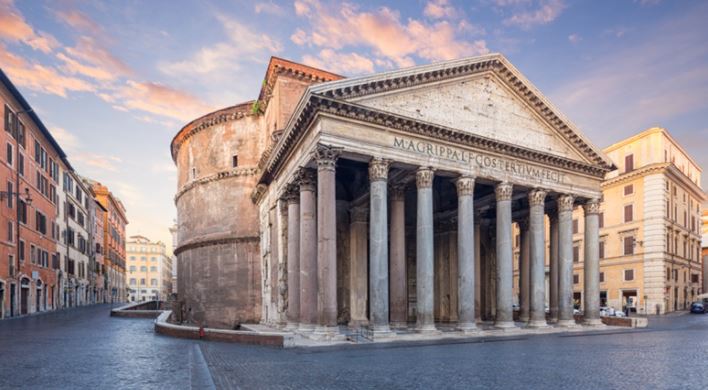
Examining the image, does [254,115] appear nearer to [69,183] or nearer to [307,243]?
[307,243]

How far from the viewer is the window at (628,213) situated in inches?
1529

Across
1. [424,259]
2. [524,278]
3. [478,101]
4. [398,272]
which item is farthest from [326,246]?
[524,278]

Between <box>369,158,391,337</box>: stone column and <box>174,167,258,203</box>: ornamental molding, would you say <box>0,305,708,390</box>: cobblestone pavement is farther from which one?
<box>174,167,258,203</box>: ornamental molding

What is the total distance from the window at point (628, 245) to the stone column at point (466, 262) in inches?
1002

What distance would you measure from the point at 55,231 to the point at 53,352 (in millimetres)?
31749

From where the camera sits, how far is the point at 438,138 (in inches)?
749

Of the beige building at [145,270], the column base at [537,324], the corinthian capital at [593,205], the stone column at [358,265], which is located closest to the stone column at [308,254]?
the stone column at [358,265]

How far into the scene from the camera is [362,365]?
1179 centimetres

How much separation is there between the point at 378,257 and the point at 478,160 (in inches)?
249

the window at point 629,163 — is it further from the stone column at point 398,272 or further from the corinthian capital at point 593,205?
the stone column at point 398,272

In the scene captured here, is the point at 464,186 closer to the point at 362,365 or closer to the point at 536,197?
the point at 536,197

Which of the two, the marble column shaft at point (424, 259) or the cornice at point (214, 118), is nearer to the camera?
the marble column shaft at point (424, 259)

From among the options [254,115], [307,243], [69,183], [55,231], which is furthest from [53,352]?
[69,183]

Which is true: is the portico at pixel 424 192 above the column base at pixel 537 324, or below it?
above
